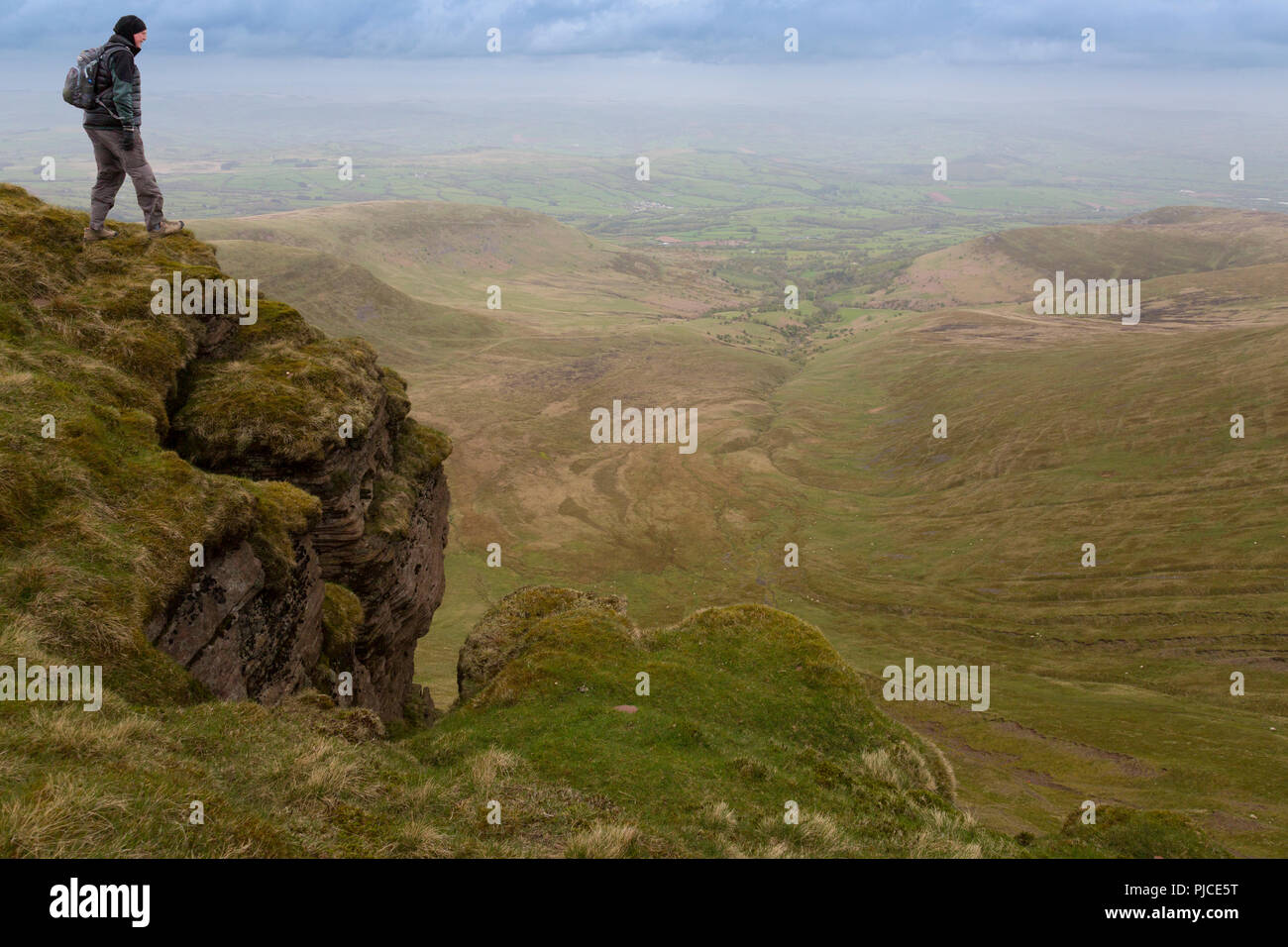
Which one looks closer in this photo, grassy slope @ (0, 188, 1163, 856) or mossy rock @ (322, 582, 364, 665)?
grassy slope @ (0, 188, 1163, 856)

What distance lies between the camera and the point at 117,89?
23.5 metres

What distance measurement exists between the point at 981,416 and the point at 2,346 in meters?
163

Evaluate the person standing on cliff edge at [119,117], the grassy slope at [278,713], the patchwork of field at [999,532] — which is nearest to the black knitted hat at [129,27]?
the person standing on cliff edge at [119,117]

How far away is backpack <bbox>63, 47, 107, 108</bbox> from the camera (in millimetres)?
23641

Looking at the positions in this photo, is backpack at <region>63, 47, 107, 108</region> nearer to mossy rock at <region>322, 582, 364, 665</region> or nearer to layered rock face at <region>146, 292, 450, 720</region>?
layered rock face at <region>146, 292, 450, 720</region>

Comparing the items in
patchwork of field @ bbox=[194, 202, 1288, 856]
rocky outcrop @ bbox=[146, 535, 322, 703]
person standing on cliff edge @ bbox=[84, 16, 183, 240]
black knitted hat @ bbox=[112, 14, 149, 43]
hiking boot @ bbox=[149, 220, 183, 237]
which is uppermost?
black knitted hat @ bbox=[112, 14, 149, 43]

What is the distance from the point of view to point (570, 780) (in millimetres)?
19062

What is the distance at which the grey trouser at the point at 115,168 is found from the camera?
24.9 meters

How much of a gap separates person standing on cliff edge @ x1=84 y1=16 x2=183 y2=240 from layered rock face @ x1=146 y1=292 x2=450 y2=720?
664 cm

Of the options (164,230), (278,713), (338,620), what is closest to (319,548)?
(338,620)

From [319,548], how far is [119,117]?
1827 centimetres

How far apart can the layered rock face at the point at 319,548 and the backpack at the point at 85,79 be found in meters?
9.63

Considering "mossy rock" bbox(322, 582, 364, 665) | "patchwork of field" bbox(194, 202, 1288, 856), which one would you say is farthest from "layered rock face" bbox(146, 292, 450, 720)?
"patchwork of field" bbox(194, 202, 1288, 856)

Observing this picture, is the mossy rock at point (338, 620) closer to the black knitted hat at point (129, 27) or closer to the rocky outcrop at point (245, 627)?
the rocky outcrop at point (245, 627)
